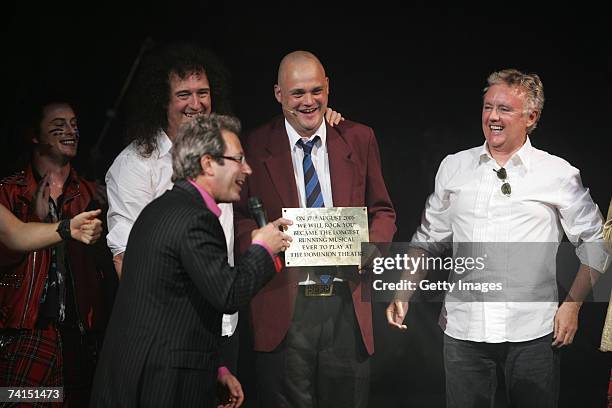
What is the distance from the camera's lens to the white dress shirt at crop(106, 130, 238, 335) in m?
3.77

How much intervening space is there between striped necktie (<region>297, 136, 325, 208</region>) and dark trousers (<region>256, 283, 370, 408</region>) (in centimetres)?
45

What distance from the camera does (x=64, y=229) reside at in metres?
3.65

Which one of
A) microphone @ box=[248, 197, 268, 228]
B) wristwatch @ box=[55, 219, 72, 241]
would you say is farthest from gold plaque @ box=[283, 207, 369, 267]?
wristwatch @ box=[55, 219, 72, 241]

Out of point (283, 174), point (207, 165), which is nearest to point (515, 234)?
point (283, 174)

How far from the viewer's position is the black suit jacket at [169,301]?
270cm

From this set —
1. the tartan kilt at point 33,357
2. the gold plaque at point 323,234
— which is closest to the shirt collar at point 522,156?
the gold plaque at point 323,234

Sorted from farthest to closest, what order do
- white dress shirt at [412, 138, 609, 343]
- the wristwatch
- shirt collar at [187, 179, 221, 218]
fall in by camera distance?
white dress shirt at [412, 138, 609, 343], the wristwatch, shirt collar at [187, 179, 221, 218]

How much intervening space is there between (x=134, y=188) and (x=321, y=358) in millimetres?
1198

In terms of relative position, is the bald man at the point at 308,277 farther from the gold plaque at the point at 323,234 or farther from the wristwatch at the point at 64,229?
the wristwatch at the point at 64,229

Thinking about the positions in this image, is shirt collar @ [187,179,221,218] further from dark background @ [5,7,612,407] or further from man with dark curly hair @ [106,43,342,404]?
dark background @ [5,7,612,407]

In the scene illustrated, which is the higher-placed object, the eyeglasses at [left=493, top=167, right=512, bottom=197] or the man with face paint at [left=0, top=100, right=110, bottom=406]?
the eyeglasses at [left=493, top=167, right=512, bottom=197]

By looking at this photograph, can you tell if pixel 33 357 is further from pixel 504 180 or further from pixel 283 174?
pixel 504 180

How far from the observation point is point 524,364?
3.70m

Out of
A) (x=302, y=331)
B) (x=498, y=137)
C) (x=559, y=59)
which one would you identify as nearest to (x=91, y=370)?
(x=302, y=331)
